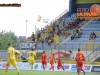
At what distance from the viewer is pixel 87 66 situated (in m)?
44.1

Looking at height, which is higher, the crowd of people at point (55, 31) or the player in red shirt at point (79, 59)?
the crowd of people at point (55, 31)

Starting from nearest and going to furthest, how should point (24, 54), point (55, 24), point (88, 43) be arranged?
point (88, 43), point (24, 54), point (55, 24)

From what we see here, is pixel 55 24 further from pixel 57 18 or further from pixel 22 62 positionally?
pixel 22 62

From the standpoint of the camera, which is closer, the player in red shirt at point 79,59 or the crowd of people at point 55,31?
the player in red shirt at point 79,59

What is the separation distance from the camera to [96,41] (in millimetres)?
57188

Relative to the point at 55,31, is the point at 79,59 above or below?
below

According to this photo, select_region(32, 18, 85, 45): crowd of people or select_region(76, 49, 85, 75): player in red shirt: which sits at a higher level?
select_region(32, 18, 85, 45): crowd of people

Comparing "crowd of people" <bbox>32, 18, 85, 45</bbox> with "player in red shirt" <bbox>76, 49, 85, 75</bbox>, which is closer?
"player in red shirt" <bbox>76, 49, 85, 75</bbox>

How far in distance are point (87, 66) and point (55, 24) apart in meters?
23.0

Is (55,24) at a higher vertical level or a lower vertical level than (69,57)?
higher

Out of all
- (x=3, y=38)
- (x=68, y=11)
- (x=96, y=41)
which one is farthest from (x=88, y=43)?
(x=3, y=38)

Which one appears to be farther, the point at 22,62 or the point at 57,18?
the point at 57,18

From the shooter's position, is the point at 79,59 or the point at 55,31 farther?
the point at 55,31

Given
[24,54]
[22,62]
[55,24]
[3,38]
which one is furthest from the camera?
[3,38]
